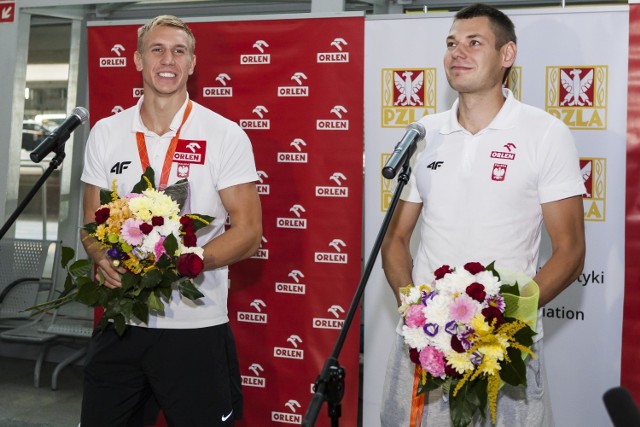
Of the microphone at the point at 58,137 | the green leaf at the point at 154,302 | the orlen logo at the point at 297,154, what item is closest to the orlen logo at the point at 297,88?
the orlen logo at the point at 297,154

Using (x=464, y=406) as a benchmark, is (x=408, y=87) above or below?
above

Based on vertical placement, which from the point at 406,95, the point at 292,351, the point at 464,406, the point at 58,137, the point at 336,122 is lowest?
the point at 292,351

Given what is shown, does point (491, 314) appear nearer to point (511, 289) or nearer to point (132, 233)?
point (511, 289)

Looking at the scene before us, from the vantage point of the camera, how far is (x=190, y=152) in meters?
3.01

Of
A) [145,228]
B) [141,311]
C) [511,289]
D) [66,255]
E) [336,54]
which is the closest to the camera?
[511,289]

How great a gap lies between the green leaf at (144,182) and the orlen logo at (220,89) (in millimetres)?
1432

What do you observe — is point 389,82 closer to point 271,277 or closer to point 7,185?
point 271,277

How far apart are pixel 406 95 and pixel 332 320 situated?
1.11 m

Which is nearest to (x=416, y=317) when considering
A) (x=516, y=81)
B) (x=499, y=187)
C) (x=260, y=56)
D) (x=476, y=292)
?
(x=476, y=292)

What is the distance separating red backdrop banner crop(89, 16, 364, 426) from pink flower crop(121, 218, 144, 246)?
1.53 meters

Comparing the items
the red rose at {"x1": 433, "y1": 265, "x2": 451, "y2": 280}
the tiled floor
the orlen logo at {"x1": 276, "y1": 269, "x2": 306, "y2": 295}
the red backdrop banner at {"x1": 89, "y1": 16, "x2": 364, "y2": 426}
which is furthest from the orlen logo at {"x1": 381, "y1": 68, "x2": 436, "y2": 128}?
the tiled floor

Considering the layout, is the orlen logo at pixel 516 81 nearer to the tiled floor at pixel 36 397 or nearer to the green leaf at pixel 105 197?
the green leaf at pixel 105 197

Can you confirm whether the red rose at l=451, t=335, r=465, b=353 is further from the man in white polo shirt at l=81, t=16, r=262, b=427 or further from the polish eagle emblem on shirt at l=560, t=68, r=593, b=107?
the polish eagle emblem on shirt at l=560, t=68, r=593, b=107

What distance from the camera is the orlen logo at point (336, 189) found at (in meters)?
4.09
